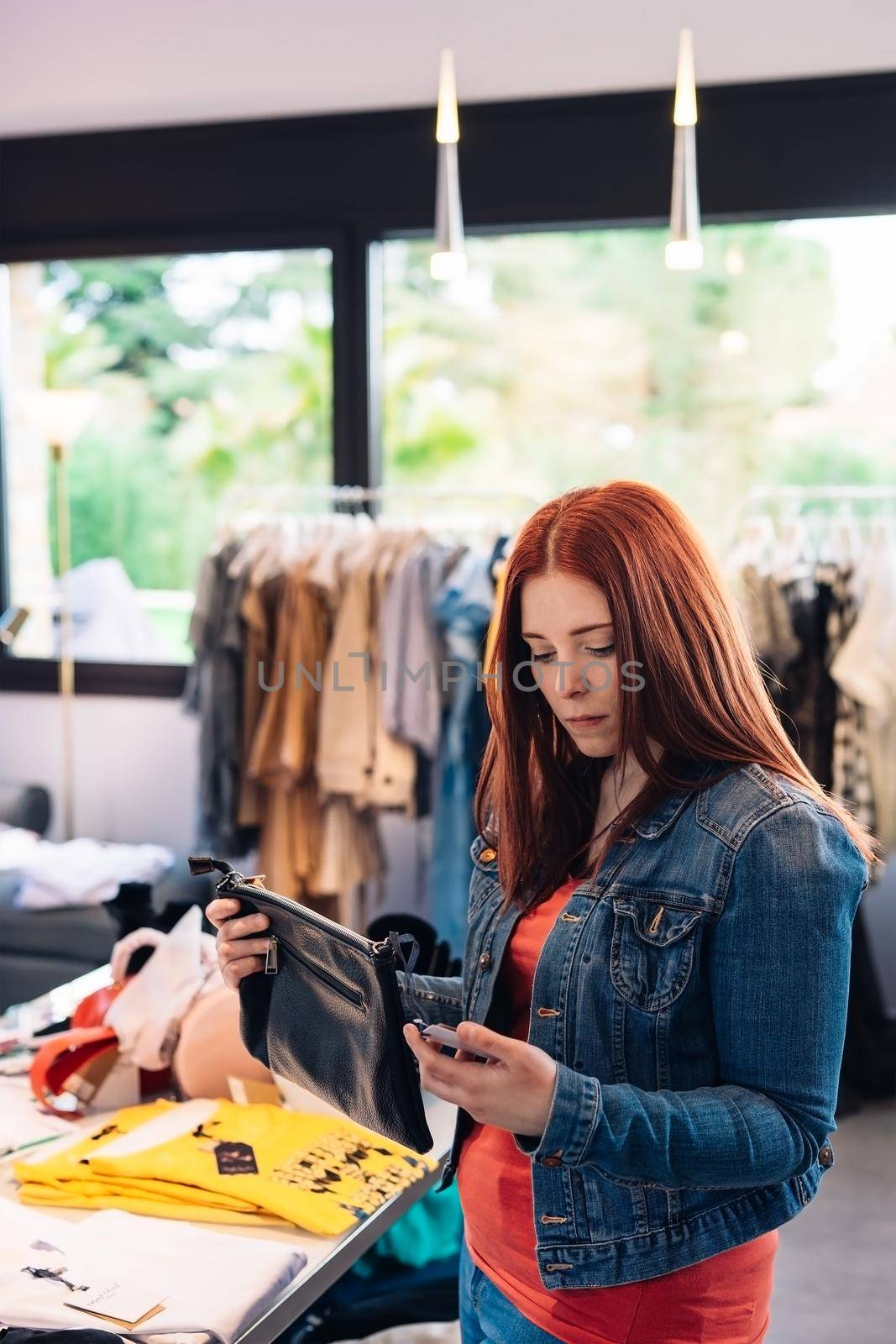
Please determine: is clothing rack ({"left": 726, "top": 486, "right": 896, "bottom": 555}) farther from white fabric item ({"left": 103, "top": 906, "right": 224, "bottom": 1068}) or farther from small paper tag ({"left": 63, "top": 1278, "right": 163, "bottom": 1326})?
small paper tag ({"left": 63, "top": 1278, "right": 163, "bottom": 1326})

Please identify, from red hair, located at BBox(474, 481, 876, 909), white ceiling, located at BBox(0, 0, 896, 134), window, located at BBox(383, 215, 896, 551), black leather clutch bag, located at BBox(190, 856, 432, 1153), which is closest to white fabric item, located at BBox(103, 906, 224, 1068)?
black leather clutch bag, located at BBox(190, 856, 432, 1153)

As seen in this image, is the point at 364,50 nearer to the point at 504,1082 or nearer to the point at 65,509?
the point at 65,509

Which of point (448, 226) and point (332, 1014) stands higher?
point (448, 226)

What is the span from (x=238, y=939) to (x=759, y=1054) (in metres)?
0.62

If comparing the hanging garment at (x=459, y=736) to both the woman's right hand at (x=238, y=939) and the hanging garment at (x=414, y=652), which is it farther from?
the woman's right hand at (x=238, y=939)

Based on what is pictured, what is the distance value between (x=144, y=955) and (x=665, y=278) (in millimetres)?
3235

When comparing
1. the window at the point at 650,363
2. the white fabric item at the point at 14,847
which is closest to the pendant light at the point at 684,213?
the window at the point at 650,363

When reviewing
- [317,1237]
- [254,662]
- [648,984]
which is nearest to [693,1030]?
[648,984]

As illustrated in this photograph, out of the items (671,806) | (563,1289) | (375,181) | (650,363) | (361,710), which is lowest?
(563,1289)

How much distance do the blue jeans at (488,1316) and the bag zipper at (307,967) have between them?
1.04ft

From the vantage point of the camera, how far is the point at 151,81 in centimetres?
464

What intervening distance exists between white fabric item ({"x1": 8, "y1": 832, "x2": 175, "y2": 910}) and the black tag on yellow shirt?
218 centimetres

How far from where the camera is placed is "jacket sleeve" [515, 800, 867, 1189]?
114 centimetres

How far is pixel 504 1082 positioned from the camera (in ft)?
3.69
